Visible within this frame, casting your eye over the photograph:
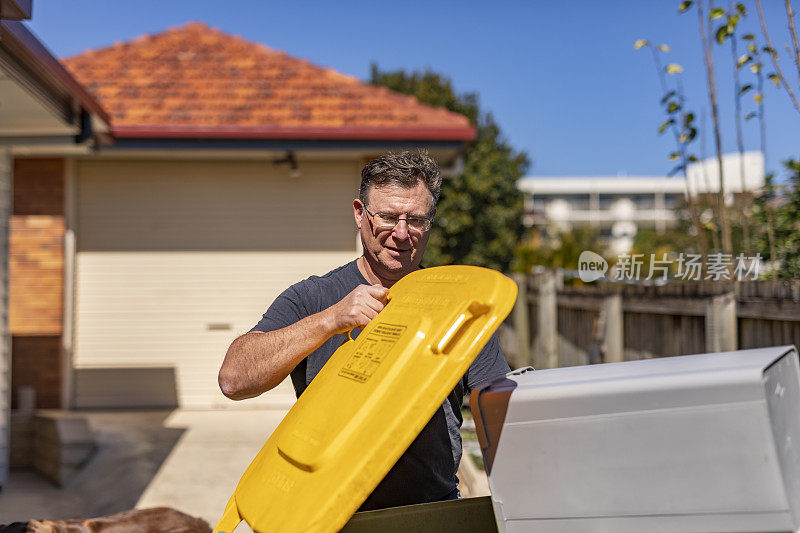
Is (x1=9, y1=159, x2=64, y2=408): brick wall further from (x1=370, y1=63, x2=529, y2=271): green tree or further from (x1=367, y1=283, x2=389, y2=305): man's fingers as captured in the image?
(x1=370, y1=63, x2=529, y2=271): green tree

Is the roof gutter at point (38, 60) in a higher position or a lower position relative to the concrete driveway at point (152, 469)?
higher

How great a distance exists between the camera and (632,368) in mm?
1496

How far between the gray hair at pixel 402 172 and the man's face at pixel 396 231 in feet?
0.05

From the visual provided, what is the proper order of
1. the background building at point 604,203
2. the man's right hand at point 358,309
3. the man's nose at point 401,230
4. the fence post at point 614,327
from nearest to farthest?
the man's right hand at point 358,309, the man's nose at point 401,230, the fence post at point 614,327, the background building at point 604,203

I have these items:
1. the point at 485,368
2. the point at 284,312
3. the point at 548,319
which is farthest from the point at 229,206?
the point at 485,368

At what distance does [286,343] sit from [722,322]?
2.77 meters

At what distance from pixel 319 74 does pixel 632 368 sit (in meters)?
8.09

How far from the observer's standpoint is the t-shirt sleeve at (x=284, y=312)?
2047 millimetres

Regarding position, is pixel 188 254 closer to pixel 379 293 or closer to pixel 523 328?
pixel 523 328

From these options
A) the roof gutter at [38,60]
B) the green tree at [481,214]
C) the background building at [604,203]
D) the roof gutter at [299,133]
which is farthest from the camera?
the background building at [604,203]

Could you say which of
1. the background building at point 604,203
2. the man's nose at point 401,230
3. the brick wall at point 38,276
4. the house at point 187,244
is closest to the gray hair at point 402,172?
the man's nose at point 401,230

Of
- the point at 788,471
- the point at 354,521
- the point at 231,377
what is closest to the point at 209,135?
the point at 231,377

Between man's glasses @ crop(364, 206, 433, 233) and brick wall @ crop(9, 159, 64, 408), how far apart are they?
683 centimetres

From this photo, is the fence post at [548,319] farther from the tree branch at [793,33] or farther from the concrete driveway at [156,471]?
the tree branch at [793,33]
